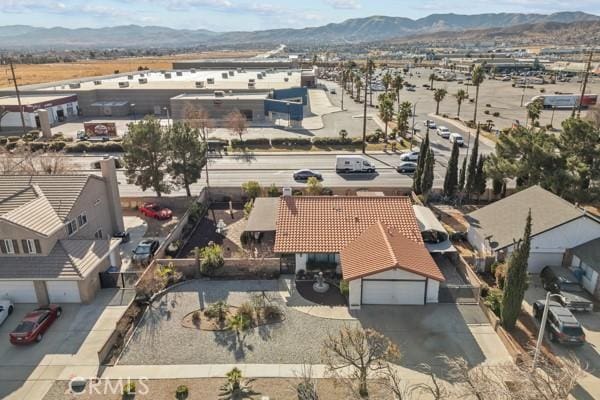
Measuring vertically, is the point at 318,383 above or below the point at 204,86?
below

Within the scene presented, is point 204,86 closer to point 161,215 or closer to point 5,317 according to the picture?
point 161,215

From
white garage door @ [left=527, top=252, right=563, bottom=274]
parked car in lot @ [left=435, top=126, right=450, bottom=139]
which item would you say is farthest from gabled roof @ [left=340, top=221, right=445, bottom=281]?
parked car in lot @ [left=435, top=126, right=450, bottom=139]

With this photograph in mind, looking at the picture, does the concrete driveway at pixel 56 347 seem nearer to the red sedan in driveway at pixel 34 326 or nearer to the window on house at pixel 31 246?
the red sedan in driveway at pixel 34 326

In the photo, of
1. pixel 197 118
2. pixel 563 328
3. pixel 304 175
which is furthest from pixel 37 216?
pixel 197 118

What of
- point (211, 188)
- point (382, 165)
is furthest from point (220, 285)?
point (382, 165)

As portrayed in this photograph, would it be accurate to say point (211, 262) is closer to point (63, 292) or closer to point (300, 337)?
point (300, 337)

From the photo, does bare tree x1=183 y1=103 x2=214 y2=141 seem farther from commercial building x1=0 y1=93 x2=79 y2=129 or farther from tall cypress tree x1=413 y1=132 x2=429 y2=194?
tall cypress tree x1=413 y1=132 x2=429 y2=194
